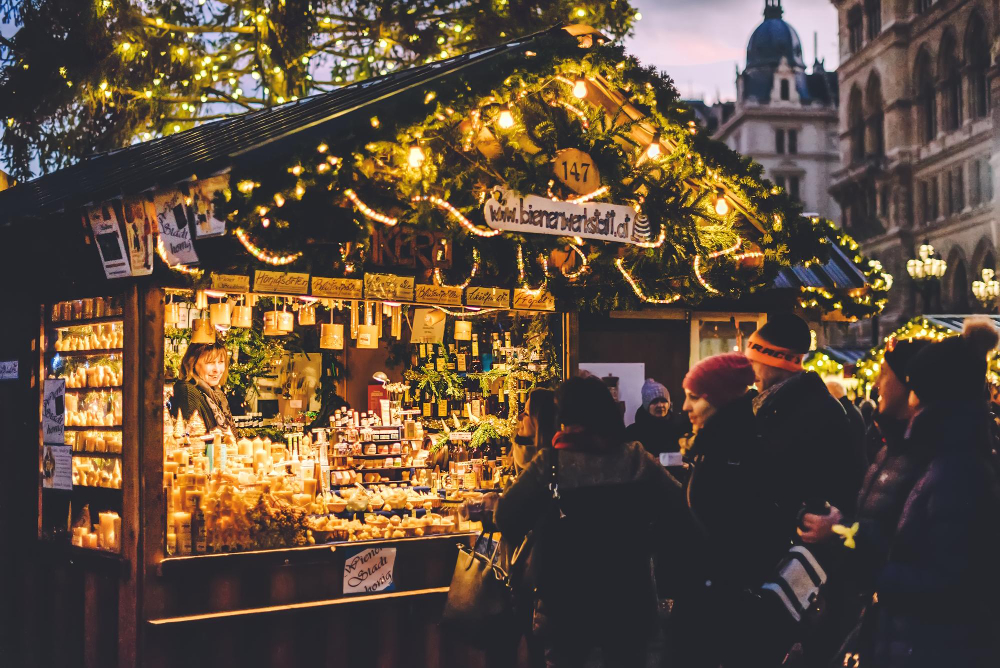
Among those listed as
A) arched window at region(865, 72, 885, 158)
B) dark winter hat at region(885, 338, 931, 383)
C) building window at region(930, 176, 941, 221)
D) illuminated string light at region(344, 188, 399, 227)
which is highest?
arched window at region(865, 72, 885, 158)

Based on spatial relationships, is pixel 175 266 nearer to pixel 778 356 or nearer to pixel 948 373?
pixel 778 356

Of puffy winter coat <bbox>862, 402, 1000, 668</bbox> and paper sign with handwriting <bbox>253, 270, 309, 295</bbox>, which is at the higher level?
paper sign with handwriting <bbox>253, 270, 309, 295</bbox>

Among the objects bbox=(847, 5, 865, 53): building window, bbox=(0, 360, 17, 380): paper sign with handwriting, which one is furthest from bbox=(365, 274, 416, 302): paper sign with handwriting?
bbox=(847, 5, 865, 53): building window

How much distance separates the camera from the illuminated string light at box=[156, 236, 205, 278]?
5781 millimetres

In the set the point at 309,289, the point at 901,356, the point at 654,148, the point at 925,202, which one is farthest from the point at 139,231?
the point at 925,202

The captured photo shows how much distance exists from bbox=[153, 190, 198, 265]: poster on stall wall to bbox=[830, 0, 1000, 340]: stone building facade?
41.2 m

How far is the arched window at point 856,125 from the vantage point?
54.5 meters

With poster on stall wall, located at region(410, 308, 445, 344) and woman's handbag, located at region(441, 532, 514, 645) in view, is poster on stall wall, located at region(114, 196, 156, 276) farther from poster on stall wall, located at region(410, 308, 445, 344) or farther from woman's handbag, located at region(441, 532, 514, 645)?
poster on stall wall, located at region(410, 308, 445, 344)

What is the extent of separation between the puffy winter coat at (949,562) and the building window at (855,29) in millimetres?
55188

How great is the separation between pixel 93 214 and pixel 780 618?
466 centimetres

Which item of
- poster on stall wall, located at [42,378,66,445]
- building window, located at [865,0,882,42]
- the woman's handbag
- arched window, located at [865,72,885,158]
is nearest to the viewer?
the woman's handbag

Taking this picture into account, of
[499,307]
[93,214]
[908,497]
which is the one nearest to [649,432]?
[499,307]

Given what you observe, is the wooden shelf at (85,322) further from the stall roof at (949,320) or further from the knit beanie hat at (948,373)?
the stall roof at (949,320)

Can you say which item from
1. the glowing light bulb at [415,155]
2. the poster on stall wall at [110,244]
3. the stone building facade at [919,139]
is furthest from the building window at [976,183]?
the poster on stall wall at [110,244]
